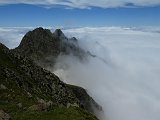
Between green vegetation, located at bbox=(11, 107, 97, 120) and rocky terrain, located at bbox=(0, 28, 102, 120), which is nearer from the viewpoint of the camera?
green vegetation, located at bbox=(11, 107, 97, 120)

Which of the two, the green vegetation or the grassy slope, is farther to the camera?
the grassy slope

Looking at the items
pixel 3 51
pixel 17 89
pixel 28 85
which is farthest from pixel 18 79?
pixel 3 51

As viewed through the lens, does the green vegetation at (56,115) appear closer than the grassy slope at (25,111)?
Yes

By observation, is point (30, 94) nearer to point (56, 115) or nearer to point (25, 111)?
point (25, 111)

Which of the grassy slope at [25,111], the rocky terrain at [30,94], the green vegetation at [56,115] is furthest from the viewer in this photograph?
the rocky terrain at [30,94]

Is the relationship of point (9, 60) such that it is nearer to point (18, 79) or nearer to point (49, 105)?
point (18, 79)

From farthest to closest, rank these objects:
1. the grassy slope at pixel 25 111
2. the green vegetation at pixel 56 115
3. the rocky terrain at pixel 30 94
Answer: the rocky terrain at pixel 30 94
the grassy slope at pixel 25 111
the green vegetation at pixel 56 115

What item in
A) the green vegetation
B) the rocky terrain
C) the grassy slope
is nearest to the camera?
the green vegetation

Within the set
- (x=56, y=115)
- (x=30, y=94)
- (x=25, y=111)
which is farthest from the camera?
(x=30, y=94)

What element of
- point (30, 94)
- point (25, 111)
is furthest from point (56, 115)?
point (30, 94)

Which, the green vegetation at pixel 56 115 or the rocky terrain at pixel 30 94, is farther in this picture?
the rocky terrain at pixel 30 94

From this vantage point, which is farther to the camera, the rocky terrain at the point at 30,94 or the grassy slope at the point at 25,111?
the rocky terrain at the point at 30,94

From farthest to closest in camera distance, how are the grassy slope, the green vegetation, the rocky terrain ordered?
the rocky terrain < the grassy slope < the green vegetation

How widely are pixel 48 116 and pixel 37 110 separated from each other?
184 inches
